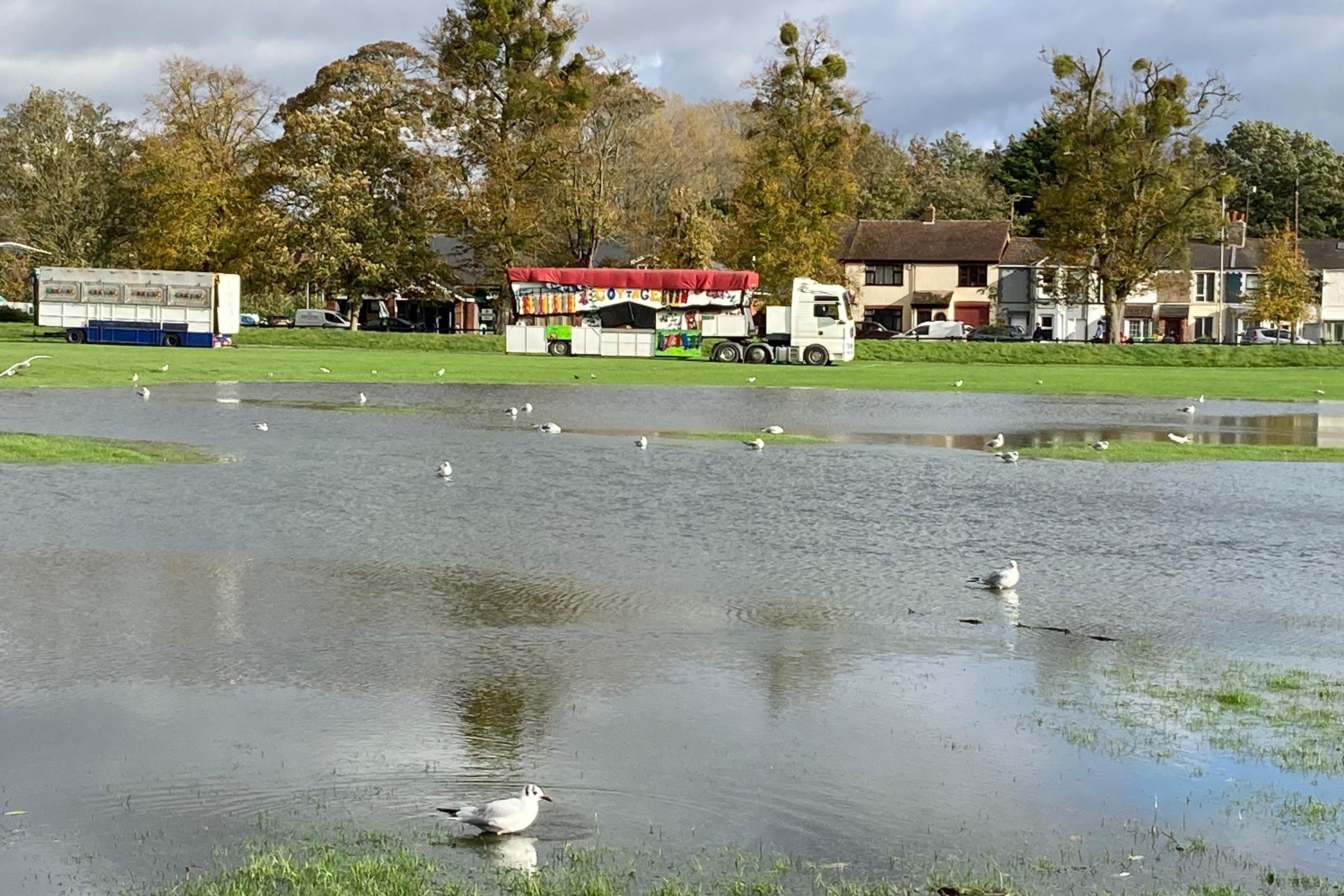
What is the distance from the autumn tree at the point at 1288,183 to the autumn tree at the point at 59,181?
95.8m

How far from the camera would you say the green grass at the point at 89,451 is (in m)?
21.7

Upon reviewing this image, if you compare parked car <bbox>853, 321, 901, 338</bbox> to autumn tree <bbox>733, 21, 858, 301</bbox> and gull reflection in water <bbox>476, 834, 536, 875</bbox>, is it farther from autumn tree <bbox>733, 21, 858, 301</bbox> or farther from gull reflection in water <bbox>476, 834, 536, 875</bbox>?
gull reflection in water <bbox>476, 834, 536, 875</bbox>

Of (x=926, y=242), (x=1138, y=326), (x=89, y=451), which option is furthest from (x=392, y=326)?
(x=89, y=451)

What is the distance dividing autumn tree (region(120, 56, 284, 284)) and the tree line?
0.54 feet

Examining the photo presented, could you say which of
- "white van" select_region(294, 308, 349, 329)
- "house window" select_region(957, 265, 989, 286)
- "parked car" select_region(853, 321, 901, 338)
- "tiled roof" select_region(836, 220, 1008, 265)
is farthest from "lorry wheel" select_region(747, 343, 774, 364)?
"house window" select_region(957, 265, 989, 286)

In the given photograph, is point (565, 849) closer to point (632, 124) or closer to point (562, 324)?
point (562, 324)

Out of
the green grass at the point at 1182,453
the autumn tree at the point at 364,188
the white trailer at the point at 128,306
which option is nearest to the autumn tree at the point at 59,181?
the autumn tree at the point at 364,188

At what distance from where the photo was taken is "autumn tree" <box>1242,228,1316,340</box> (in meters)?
108

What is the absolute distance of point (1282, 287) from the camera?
360 feet

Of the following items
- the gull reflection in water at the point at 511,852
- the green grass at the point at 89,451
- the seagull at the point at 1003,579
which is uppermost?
the green grass at the point at 89,451

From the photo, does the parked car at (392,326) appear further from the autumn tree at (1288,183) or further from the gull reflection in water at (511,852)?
the gull reflection in water at (511,852)

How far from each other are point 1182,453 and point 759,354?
4122cm

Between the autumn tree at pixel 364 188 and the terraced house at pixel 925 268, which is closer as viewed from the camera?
the autumn tree at pixel 364 188

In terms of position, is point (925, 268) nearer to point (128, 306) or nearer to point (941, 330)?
point (941, 330)
